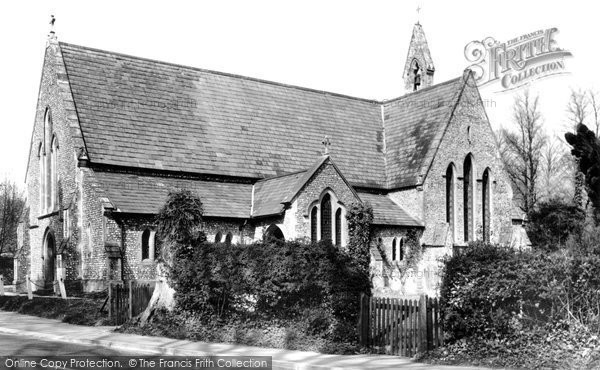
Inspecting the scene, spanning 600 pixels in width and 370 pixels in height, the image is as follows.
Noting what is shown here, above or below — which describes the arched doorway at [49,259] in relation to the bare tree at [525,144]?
below

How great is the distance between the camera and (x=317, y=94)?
141 ft

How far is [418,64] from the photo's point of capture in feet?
163

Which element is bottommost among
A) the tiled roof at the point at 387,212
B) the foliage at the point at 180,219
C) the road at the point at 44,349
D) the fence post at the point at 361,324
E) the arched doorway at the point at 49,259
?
the road at the point at 44,349

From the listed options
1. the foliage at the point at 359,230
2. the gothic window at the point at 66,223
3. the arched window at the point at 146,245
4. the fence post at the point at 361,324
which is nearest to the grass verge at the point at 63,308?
the gothic window at the point at 66,223

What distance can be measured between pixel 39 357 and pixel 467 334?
9.30m

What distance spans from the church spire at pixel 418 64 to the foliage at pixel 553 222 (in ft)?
41.1

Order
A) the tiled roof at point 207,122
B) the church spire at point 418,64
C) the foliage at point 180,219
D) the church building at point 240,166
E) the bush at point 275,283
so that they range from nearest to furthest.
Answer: the bush at point 275,283 < the foliage at point 180,219 < the church building at point 240,166 < the tiled roof at point 207,122 < the church spire at point 418,64

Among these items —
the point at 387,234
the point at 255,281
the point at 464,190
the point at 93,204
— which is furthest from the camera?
the point at 464,190

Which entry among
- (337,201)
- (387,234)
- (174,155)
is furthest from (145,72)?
(387,234)

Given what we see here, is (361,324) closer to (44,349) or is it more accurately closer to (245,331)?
(245,331)

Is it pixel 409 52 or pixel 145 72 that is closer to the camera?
pixel 145 72

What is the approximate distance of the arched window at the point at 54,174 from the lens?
33812mm

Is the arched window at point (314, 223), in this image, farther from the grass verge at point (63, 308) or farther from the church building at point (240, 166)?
the grass verge at point (63, 308)

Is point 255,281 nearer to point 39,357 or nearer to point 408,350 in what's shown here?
point 408,350
